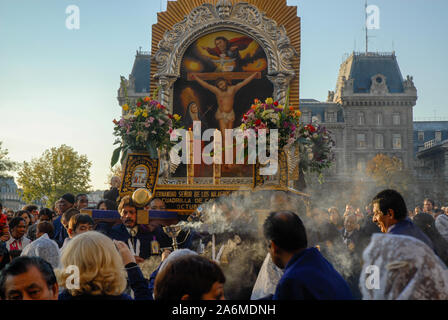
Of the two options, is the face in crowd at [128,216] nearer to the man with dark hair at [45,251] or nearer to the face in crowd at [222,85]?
the man with dark hair at [45,251]

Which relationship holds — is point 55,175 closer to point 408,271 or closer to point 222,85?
point 222,85

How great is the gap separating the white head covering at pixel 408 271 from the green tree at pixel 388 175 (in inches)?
1861

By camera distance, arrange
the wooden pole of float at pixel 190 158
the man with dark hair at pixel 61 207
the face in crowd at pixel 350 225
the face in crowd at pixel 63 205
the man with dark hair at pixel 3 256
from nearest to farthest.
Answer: the man with dark hair at pixel 3 256 < the man with dark hair at pixel 61 207 < the face in crowd at pixel 350 225 < the face in crowd at pixel 63 205 < the wooden pole of float at pixel 190 158

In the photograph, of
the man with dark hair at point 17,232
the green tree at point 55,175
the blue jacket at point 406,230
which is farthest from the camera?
the green tree at point 55,175

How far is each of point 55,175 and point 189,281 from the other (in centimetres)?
4043

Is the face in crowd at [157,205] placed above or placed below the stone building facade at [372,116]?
below

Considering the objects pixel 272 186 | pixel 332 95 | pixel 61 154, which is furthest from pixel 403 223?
pixel 332 95

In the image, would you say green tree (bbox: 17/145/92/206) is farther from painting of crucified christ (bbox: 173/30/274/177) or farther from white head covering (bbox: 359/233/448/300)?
white head covering (bbox: 359/233/448/300)

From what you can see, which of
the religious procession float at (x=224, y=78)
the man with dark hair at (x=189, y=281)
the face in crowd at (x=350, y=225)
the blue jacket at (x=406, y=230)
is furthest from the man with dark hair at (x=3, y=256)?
the religious procession float at (x=224, y=78)

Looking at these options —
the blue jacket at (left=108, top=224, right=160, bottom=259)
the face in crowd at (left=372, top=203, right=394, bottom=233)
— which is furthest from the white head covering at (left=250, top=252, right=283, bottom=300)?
the blue jacket at (left=108, top=224, right=160, bottom=259)

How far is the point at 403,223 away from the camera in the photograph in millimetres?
4176

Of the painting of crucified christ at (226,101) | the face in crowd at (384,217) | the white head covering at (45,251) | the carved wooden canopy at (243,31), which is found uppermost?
the carved wooden canopy at (243,31)

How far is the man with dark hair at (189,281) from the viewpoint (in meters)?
2.48
